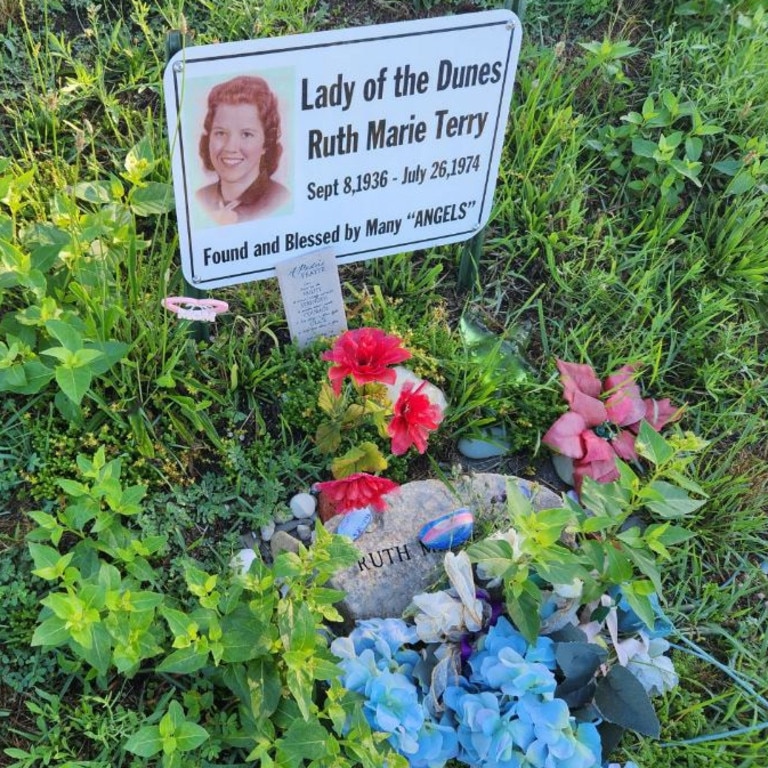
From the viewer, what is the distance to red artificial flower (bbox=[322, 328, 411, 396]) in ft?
6.11

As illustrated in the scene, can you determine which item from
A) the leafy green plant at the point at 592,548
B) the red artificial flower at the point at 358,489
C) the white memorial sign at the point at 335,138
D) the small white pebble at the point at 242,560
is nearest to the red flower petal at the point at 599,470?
the leafy green plant at the point at 592,548

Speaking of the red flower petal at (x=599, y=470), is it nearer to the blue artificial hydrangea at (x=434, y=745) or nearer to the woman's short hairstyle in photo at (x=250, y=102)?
the blue artificial hydrangea at (x=434, y=745)

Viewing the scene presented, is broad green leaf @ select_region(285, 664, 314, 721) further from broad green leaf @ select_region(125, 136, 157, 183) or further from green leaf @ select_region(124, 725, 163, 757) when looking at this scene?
broad green leaf @ select_region(125, 136, 157, 183)

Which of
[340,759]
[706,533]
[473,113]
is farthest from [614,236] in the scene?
[340,759]

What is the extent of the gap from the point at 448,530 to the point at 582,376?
61 centimetres

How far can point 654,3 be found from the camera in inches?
121

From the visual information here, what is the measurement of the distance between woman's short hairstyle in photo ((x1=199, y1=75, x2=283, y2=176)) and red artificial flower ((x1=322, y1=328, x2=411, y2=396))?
17.3 inches

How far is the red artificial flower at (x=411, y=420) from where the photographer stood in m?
1.87

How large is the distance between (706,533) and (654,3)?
1911mm

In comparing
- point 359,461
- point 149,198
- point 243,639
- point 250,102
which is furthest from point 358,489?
point 149,198

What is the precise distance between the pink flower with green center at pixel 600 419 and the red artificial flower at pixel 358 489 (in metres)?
0.57

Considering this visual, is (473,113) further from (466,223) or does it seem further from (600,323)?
(600,323)

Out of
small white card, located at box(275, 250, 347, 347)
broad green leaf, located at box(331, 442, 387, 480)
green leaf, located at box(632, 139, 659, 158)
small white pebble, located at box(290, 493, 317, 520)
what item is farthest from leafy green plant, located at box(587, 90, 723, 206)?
small white pebble, located at box(290, 493, 317, 520)

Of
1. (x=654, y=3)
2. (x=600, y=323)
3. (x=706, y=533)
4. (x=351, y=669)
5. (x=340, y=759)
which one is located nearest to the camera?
(x=340, y=759)
